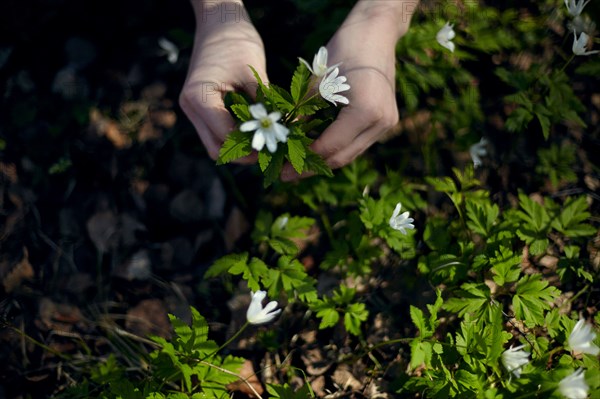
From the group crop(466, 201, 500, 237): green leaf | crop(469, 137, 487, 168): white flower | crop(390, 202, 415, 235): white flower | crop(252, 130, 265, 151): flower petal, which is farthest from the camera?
crop(469, 137, 487, 168): white flower

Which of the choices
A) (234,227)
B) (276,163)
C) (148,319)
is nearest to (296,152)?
(276,163)

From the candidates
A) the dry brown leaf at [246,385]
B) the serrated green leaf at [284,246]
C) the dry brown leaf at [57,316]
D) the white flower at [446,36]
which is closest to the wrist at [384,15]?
the white flower at [446,36]

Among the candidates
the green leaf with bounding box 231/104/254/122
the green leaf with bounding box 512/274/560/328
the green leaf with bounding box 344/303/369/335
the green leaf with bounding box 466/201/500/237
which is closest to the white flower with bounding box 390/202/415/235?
the green leaf with bounding box 466/201/500/237

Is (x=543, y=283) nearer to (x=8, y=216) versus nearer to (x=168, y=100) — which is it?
(x=168, y=100)

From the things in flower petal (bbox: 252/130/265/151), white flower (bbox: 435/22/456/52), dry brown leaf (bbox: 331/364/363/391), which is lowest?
dry brown leaf (bbox: 331/364/363/391)

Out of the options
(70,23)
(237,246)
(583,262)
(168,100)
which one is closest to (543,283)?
(583,262)

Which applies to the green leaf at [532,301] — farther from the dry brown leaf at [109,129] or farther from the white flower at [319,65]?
the dry brown leaf at [109,129]

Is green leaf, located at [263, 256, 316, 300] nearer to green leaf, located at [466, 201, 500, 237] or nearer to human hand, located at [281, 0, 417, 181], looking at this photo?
human hand, located at [281, 0, 417, 181]
